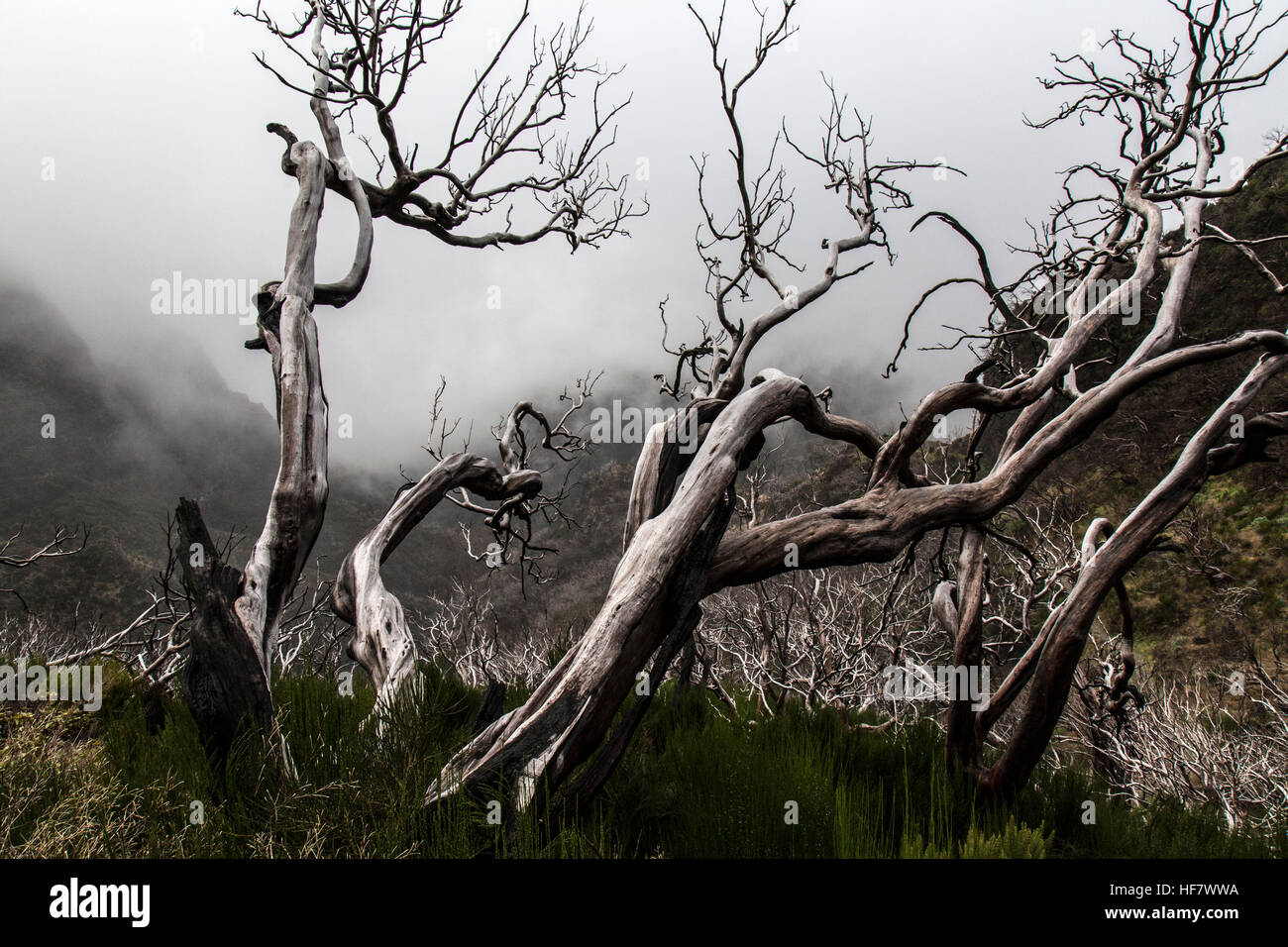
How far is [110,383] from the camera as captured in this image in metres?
94.8

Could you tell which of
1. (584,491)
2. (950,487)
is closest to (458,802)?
(950,487)

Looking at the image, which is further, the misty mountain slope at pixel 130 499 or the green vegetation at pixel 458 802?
the misty mountain slope at pixel 130 499

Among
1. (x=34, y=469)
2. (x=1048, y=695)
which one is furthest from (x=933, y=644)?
(x=34, y=469)

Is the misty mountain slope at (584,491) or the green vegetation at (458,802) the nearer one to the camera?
the green vegetation at (458,802)

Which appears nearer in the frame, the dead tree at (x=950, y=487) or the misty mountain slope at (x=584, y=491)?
the dead tree at (x=950, y=487)

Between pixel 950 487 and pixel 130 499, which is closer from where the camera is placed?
pixel 950 487

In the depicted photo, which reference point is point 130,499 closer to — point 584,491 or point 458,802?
point 584,491

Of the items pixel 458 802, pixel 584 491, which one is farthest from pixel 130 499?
pixel 458 802

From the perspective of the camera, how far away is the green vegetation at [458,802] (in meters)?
2.09

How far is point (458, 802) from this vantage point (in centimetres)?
213

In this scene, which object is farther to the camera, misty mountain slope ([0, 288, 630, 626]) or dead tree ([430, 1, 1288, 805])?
misty mountain slope ([0, 288, 630, 626])

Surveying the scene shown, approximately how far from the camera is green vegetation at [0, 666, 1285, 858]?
209cm

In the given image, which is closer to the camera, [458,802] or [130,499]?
[458,802]
